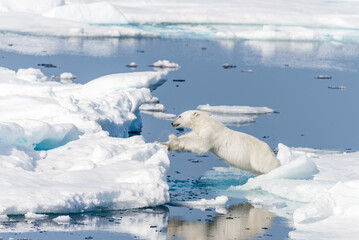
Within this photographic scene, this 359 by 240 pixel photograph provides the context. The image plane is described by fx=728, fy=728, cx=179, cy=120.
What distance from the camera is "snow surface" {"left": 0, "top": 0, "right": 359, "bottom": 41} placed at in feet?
67.0

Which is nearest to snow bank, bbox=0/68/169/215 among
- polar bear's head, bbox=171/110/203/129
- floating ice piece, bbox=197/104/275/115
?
polar bear's head, bbox=171/110/203/129

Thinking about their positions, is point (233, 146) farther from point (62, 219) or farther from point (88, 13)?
point (88, 13)

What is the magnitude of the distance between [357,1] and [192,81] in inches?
815

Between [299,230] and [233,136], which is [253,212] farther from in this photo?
[233,136]

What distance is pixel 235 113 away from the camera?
37.3ft

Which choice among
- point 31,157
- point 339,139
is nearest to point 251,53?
point 339,139

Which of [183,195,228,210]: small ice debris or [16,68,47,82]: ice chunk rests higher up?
[183,195,228,210]: small ice debris

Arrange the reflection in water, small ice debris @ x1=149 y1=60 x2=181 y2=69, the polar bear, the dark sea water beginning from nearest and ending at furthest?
1. the reflection in water
2. the dark sea water
3. the polar bear
4. small ice debris @ x1=149 y1=60 x2=181 y2=69

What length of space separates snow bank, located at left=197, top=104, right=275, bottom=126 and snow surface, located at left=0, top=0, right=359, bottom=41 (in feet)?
29.1

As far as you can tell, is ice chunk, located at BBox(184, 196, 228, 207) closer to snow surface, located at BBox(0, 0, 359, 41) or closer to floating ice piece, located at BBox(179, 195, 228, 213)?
floating ice piece, located at BBox(179, 195, 228, 213)

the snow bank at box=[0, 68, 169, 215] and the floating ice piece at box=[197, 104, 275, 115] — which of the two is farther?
the floating ice piece at box=[197, 104, 275, 115]

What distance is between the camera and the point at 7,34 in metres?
19.5

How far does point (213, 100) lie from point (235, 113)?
54.6 inches

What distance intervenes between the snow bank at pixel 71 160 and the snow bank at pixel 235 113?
2.21 metres
